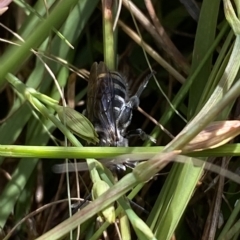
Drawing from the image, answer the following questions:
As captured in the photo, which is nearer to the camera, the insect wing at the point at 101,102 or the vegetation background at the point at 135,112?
the vegetation background at the point at 135,112

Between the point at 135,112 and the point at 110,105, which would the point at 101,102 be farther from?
the point at 135,112

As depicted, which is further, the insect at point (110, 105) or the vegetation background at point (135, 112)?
the insect at point (110, 105)

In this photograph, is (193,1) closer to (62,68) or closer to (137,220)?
(62,68)

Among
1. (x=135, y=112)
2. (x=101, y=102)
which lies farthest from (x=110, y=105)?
(x=135, y=112)

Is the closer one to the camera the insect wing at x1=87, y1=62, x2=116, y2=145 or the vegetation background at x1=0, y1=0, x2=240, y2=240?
the vegetation background at x1=0, y1=0, x2=240, y2=240
